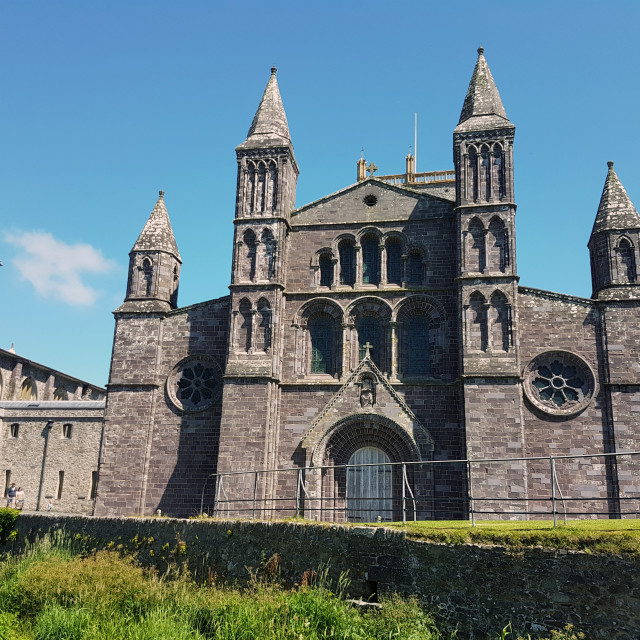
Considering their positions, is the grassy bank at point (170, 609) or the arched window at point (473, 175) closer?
the grassy bank at point (170, 609)

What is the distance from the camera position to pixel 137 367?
81.1 ft

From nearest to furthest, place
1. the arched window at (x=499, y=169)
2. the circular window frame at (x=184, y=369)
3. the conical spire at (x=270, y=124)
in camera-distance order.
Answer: the arched window at (x=499, y=169) < the circular window frame at (x=184, y=369) < the conical spire at (x=270, y=124)

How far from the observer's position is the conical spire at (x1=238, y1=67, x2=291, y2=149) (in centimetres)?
2606

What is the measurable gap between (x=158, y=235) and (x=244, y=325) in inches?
213

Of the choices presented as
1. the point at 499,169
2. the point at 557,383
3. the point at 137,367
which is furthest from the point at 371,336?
the point at 137,367

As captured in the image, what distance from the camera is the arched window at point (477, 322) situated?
22172 millimetres

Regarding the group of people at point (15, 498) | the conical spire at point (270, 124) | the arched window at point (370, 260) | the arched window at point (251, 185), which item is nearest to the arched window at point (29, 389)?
the group of people at point (15, 498)

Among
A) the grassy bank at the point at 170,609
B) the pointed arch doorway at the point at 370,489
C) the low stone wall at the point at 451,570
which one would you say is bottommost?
the grassy bank at the point at 170,609

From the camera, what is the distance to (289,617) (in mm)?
11156

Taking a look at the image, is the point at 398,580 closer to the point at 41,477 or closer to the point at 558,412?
the point at 558,412

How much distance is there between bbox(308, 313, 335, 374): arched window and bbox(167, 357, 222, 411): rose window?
348cm

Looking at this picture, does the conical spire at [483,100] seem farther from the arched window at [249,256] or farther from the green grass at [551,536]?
the green grass at [551,536]

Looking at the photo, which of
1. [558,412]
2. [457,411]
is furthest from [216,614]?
[558,412]

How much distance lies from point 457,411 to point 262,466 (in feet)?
21.2
